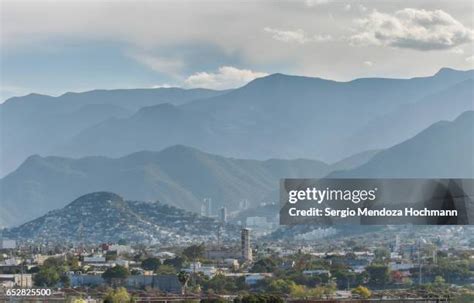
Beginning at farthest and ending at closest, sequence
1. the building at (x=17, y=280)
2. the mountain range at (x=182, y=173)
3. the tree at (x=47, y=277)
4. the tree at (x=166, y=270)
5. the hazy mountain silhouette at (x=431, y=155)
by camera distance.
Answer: the mountain range at (x=182, y=173)
the hazy mountain silhouette at (x=431, y=155)
the tree at (x=166, y=270)
the tree at (x=47, y=277)
the building at (x=17, y=280)

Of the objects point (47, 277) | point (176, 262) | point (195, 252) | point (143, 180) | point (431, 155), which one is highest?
point (431, 155)

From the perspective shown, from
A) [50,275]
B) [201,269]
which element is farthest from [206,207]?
[50,275]

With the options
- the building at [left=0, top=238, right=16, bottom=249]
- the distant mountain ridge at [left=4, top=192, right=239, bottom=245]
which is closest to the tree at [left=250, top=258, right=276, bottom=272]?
the building at [left=0, top=238, right=16, bottom=249]

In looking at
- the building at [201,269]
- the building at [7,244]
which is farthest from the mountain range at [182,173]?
the building at [201,269]

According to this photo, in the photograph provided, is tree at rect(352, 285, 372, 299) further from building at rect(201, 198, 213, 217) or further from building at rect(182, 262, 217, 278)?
building at rect(201, 198, 213, 217)

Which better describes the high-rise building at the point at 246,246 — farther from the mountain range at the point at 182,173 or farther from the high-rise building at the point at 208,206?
the high-rise building at the point at 208,206

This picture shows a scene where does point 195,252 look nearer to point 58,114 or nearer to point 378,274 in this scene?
point 58,114

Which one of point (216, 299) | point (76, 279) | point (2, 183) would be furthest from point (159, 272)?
point (2, 183)
